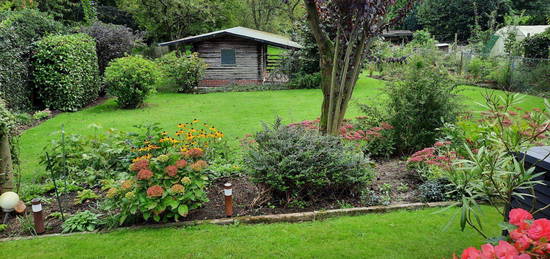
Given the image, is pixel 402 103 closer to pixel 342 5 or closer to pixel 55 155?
pixel 342 5

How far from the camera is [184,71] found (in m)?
16.2

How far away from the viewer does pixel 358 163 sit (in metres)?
4.53

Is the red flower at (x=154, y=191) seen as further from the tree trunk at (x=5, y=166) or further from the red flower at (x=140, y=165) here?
the tree trunk at (x=5, y=166)

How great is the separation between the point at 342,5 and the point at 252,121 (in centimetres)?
554

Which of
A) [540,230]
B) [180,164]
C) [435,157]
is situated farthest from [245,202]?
[540,230]

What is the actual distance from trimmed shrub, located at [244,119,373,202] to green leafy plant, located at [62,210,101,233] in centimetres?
186

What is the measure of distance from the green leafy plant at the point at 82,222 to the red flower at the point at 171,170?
99cm

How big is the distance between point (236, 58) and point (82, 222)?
52.3 feet

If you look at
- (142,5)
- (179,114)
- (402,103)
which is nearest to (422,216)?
(402,103)

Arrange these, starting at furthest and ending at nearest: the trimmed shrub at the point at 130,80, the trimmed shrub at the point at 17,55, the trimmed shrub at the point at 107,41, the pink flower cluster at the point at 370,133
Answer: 1. the trimmed shrub at the point at 107,41
2. the trimmed shrub at the point at 130,80
3. the trimmed shrub at the point at 17,55
4. the pink flower cluster at the point at 370,133

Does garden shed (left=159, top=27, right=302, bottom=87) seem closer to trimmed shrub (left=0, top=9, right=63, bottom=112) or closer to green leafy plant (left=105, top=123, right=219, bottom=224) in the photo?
trimmed shrub (left=0, top=9, right=63, bottom=112)

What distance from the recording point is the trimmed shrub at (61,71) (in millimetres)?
10945

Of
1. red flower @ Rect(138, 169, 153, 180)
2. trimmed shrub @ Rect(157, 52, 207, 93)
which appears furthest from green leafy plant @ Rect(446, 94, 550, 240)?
trimmed shrub @ Rect(157, 52, 207, 93)

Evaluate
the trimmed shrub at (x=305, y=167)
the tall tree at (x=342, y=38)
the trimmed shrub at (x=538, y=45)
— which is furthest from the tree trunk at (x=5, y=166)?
the trimmed shrub at (x=538, y=45)
